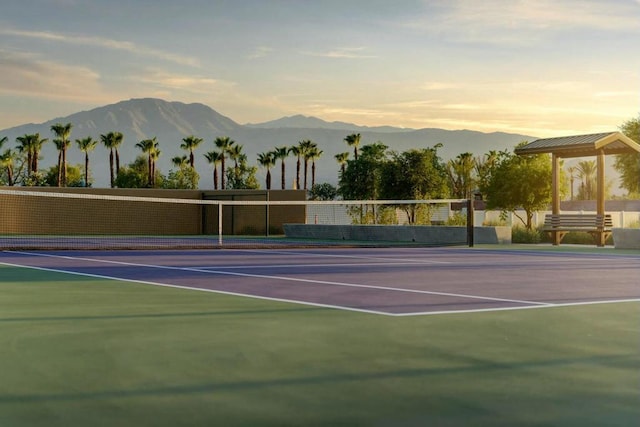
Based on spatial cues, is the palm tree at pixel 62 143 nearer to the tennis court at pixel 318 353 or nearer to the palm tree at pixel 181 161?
the palm tree at pixel 181 161

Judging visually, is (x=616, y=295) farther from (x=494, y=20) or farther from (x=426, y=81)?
(x=426, y=81)

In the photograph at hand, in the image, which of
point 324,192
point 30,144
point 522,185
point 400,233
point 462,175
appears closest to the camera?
point 400,233

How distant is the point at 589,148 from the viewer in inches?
1222

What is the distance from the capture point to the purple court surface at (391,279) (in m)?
10.2

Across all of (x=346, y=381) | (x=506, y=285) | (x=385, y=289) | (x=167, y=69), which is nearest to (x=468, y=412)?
(x=346, y=381)

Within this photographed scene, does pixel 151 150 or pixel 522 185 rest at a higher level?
pixel 151 150

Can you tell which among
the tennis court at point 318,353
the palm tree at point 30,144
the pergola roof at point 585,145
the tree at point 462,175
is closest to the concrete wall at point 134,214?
the pergola roof at point 585,145

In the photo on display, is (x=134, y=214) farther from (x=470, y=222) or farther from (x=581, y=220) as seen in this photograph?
(x=581, y=220)

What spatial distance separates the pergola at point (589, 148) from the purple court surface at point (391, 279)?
A: 1115 centimetres

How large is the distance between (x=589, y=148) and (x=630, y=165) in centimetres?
2312

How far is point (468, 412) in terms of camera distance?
4.63 m

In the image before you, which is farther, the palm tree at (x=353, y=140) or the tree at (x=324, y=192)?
the palm tree at (x=353, y=140)

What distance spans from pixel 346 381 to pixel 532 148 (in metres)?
28.7

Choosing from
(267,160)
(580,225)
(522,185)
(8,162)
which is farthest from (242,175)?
(580,225)
